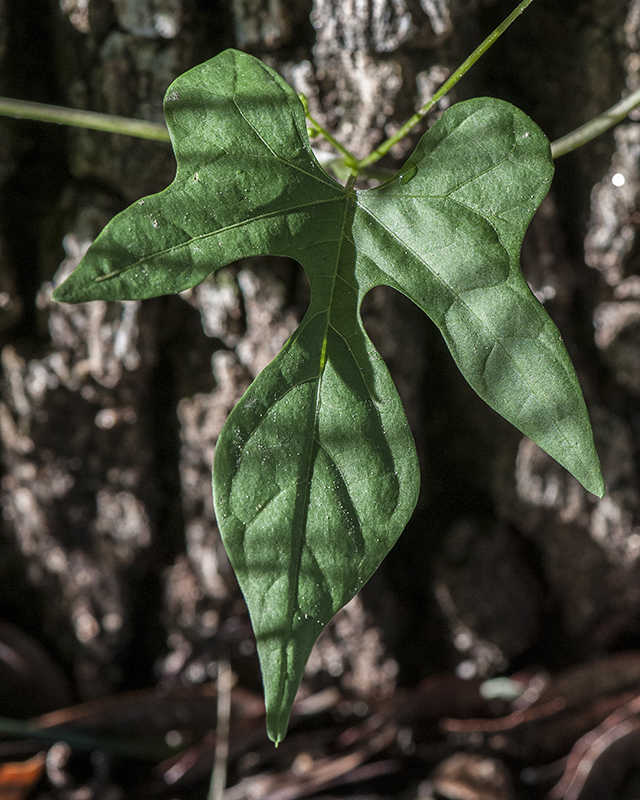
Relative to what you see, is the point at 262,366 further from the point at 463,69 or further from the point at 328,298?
the point at 463,69

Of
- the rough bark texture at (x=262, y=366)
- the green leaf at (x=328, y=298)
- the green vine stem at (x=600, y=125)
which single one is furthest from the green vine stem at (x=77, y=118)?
the green vine stem at (x=600, y=125)

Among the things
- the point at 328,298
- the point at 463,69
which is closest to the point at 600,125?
the point at 463,69

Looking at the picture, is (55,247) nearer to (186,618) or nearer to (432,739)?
(186,618)

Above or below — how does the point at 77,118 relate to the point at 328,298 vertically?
above

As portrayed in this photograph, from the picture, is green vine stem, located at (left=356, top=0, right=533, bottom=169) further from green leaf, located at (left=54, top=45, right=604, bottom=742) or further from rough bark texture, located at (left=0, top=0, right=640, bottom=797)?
rough bark texture, located at (left=0, top=0, right=640, bottom=797)

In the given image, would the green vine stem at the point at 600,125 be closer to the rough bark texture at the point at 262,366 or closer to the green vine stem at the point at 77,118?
the rough bark texture at the point at 262,366

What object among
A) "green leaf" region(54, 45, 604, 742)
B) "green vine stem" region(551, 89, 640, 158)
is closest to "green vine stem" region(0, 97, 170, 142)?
"green leaf" region(54, 45, 604, 742)

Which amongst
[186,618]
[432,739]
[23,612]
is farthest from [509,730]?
[23,612]
